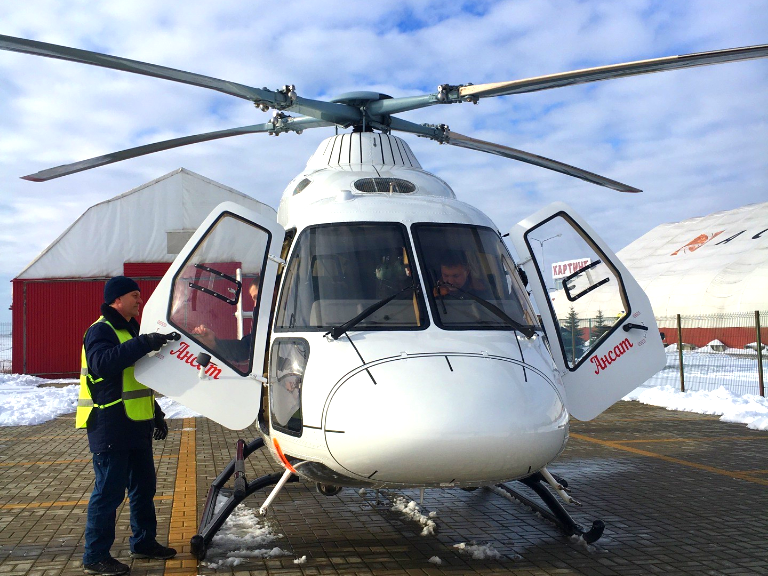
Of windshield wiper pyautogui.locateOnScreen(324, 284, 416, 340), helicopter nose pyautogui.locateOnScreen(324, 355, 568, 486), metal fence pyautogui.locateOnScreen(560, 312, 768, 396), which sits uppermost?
windshield wiper pyautogui.locateOnScreen(324, 284, 416, 340)

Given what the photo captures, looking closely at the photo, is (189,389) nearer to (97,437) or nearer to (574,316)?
(97,437)

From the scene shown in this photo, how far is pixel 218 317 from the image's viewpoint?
519 cm

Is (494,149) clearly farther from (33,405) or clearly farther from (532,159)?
(33,405)

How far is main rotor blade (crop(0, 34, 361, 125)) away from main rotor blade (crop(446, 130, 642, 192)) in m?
1.87

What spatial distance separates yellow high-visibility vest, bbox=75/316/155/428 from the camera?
4.89 metres

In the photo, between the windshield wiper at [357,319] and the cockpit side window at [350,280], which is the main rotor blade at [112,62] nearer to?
the cockpit side window at [350,280]

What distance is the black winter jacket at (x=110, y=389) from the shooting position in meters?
4.78

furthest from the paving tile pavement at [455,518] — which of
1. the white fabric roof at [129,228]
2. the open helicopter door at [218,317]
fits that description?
the white fabric roof at [129,228]

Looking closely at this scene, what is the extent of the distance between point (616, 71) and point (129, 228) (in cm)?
1863

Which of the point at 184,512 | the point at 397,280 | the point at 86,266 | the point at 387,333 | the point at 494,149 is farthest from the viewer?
the point at 86,266

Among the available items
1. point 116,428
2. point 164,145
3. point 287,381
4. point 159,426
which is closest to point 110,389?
point 116,428

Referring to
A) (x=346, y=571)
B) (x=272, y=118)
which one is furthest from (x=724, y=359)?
(x=346, y=571)

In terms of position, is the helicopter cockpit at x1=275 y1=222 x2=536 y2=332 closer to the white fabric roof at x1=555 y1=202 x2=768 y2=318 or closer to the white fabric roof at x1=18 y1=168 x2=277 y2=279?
the white fabric roof at x1=18 y1=168 x2=277 y2=279

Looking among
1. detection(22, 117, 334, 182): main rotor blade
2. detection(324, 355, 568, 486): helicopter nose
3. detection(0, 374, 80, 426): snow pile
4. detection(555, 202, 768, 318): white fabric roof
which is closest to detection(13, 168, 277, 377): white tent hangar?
detection(0, 374, 80, 426): snow pile
